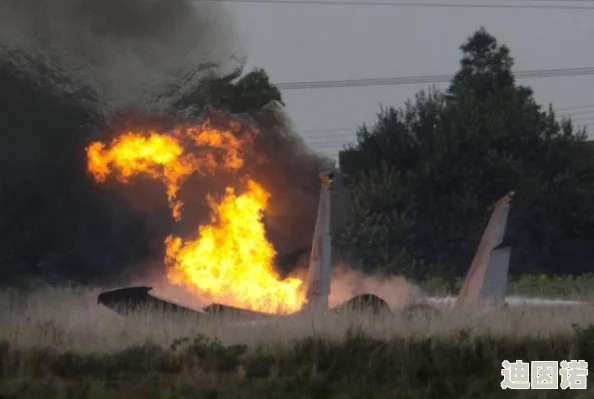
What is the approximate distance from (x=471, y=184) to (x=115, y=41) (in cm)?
3240

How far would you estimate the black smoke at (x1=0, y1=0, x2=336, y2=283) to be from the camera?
26.7 m

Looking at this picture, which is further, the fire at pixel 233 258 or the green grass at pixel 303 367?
the fire at pixel 233 258

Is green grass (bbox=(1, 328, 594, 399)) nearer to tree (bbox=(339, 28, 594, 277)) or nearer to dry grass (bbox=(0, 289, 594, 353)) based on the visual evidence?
dry grass (bbox=(0, 289, 594, 353))

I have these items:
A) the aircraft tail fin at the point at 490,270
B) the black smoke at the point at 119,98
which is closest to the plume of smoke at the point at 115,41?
the black smoke at the point at 119,98

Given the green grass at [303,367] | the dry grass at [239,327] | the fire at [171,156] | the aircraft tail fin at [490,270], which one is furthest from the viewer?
the fire at [171,156]

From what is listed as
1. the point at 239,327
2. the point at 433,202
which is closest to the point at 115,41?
the point at 239,327

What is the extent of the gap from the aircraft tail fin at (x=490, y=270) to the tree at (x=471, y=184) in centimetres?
2628

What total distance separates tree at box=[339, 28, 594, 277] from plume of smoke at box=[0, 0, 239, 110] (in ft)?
82.7

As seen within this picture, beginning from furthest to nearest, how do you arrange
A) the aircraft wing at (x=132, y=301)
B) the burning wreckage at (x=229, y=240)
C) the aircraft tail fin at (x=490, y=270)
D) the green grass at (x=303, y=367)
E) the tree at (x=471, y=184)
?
1. the tree at (x=471, y=184)
2. the burning wreckage at (x=229, y=240)
3. the aircraft tail fin at (x=490, y=270)
4. the aircraft wing at (x=132, y=301)
5. the green grass at (x=303, y=367)

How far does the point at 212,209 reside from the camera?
27.4 meters

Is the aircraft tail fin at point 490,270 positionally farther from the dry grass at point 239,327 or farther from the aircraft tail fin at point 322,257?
the aircraft tail fin at point 322,257

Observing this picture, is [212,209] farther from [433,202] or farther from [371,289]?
[433,202]

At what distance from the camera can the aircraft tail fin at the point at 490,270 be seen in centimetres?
2486

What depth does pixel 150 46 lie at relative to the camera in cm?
2755
